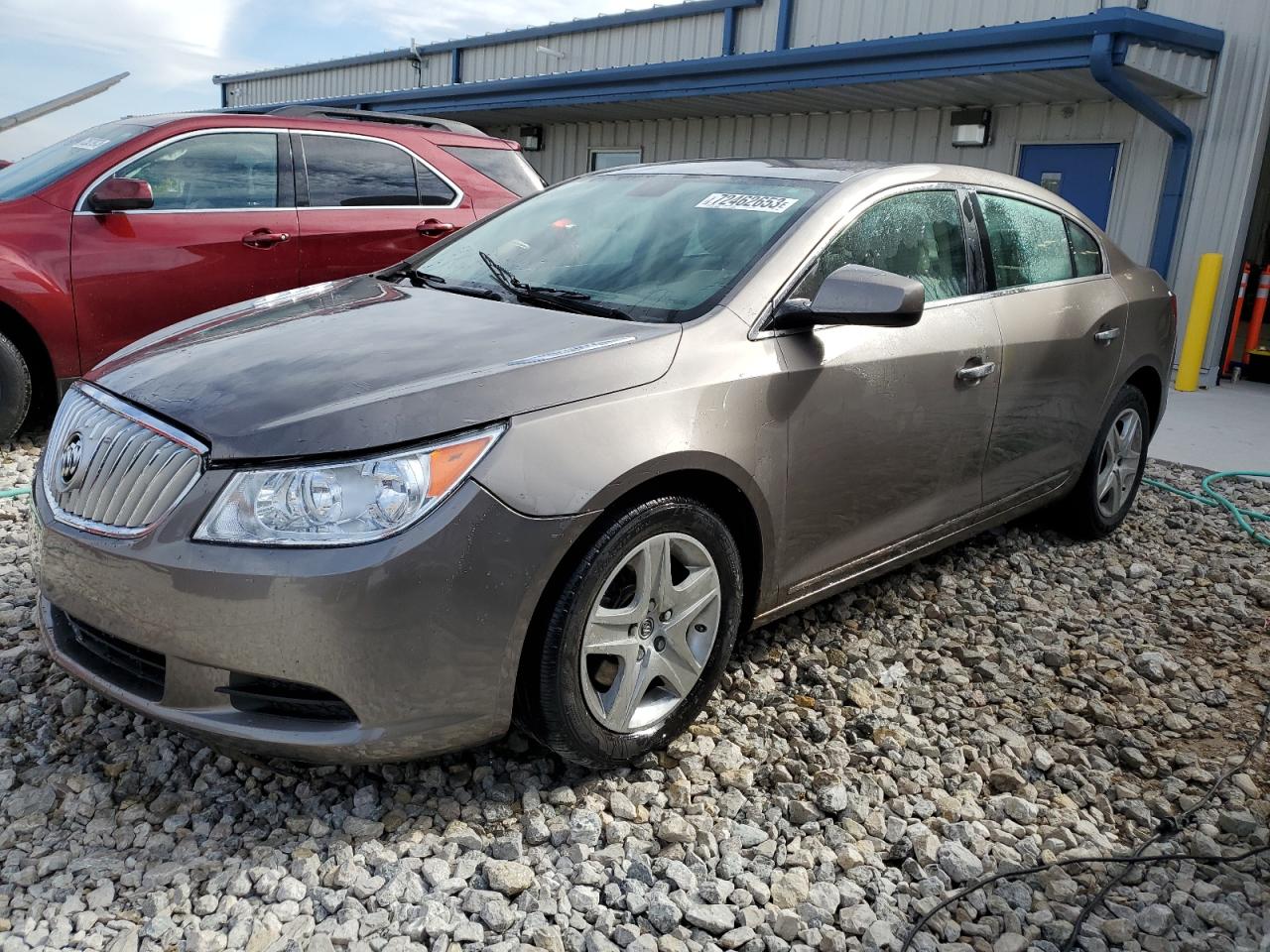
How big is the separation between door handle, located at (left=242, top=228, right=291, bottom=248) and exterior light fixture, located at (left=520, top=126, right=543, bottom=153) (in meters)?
10.7

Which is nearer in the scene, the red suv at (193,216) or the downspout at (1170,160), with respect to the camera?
the red suv at (193,216)

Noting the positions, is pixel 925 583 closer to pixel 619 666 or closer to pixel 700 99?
pixel 619 666

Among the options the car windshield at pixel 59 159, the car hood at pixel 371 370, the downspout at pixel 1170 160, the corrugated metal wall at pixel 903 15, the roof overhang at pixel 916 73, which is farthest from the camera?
the corrugated metal wall at pixel 903 15

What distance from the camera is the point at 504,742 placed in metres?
2.93

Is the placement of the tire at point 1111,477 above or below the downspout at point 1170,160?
below

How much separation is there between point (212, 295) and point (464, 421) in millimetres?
3889

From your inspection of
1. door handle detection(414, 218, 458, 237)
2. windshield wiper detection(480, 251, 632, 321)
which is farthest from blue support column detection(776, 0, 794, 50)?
windshield wiper detection(480, 251, 632, 321)

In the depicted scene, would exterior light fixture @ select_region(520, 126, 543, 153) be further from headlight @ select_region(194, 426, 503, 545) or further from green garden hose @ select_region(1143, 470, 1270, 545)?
headlight @ select_region(194, 426, 503, 545)

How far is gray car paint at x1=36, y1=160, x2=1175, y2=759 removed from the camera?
2.24 m

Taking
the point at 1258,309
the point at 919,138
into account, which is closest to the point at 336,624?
the point at 1258,309

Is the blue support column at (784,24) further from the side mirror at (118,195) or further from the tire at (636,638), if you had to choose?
the tire at (636,638)

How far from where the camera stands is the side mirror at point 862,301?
285cm

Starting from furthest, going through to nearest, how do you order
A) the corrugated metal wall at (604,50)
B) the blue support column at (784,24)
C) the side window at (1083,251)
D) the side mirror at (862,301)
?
the corrugated metal wall at (604,50), the blue support column at (784,24), the side window at (1083,251), the side mirror at (862,301)

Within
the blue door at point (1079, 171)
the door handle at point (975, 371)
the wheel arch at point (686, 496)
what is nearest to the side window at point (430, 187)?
the door handle at point (975, 371)
